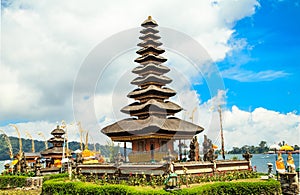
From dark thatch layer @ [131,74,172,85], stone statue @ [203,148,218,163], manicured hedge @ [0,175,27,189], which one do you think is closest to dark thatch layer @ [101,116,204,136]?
stone statue @ [203,148,218,163]

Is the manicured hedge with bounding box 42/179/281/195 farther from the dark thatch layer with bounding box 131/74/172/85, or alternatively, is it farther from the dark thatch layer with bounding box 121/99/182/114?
the dark thatch layer with bounding box 131/74/172/85

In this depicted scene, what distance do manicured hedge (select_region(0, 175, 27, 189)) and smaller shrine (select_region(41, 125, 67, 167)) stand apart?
10932mm

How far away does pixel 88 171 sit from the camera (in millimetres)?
30156

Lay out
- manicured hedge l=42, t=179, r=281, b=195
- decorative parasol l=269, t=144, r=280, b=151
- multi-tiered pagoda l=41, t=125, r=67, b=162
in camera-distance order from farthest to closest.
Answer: multi-tiered pagoda l=41, t=125, r=67, b=162 < decorative parasol l=269, t=144, r=280, b=151 < manicured hedge l=42, t=179, r=281, b=195

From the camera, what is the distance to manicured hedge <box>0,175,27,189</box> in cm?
3331

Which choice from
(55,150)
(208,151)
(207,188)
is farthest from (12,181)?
(207,188)

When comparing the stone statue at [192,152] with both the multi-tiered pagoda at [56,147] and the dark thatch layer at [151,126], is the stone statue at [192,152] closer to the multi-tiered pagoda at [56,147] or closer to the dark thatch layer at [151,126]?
the dark thatch layer at [151,126]

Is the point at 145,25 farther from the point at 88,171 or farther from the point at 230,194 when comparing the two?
the point at 230,194

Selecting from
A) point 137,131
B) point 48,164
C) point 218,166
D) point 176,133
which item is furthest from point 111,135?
point 48,164

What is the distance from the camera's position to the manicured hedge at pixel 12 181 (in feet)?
109

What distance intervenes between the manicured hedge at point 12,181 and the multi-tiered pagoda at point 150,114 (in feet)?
35.3

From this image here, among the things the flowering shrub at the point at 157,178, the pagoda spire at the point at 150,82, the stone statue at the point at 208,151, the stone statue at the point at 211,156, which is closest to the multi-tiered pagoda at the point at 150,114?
the pagoda spire at the point at 150,82

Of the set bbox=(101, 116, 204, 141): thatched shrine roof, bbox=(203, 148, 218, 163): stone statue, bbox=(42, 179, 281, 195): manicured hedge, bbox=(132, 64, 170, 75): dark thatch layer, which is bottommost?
bbox=(42, 179, 281, 195): manicured hedge

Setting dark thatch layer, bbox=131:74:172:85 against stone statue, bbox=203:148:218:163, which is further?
dark thatch layer, bbox=131:74:172:85
